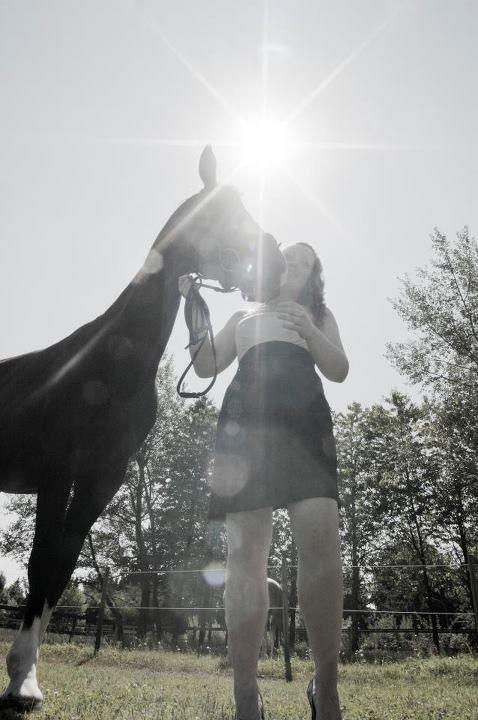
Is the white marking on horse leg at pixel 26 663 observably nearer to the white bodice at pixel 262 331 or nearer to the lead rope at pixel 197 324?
the lead rope at pixel 197 324

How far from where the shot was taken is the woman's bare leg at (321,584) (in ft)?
5.91

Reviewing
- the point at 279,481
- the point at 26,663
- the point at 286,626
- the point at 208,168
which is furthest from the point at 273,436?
the point at 286,626

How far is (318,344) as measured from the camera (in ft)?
7.19

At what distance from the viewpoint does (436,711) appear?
304 centimetres

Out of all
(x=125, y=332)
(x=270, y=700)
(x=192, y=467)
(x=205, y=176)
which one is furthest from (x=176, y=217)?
(x=192, y=467)

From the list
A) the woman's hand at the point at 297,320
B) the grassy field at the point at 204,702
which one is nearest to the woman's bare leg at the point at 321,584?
the woman's hand at the point at 297,320

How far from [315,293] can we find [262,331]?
44 cm

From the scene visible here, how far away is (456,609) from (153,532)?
1828cm

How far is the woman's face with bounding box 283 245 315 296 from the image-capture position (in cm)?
262

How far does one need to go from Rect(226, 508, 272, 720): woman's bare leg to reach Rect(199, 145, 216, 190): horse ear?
2430mm

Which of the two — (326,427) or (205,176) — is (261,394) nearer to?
(326,427)

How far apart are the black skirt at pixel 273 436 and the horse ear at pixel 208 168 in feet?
5.66

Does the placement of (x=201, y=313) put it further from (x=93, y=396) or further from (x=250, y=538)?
(x=250, y=538)

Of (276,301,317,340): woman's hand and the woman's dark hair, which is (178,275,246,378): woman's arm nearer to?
the woman's dark hair
